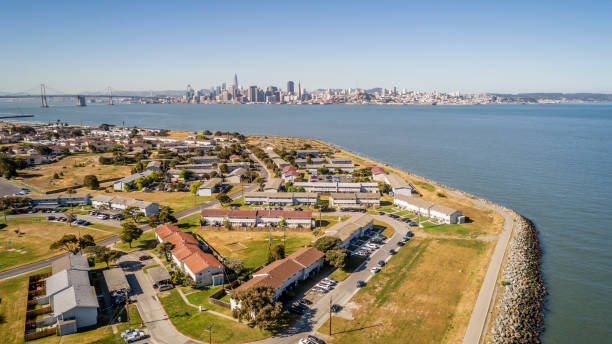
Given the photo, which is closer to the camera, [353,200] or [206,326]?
[206,326]

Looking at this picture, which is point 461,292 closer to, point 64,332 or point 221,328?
point 221,328

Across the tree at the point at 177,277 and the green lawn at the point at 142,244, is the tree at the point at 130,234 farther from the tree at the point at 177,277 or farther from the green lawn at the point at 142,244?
the tree at the point at 177,277

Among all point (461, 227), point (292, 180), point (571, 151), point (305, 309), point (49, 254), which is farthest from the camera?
point (571, 151)

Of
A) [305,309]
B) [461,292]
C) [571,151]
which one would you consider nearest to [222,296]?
[305,309]

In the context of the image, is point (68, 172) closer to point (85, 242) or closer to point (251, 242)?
point (85, 242)

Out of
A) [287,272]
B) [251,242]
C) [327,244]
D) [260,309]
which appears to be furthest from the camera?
[251,242]

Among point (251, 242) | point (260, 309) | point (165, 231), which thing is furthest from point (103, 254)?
point (260, 309)
